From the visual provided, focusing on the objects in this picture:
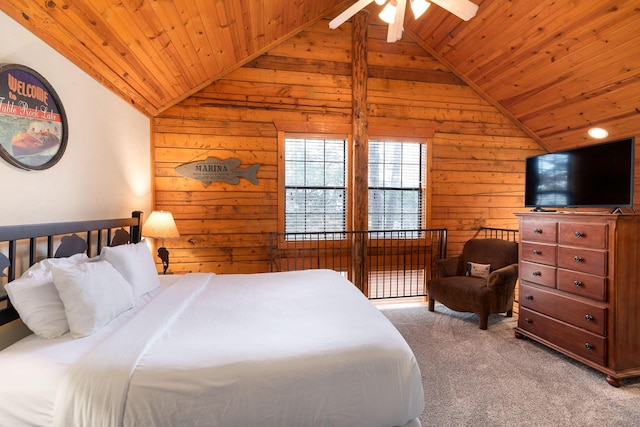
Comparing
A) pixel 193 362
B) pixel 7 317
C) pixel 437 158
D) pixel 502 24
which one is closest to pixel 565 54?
pixel 502 24

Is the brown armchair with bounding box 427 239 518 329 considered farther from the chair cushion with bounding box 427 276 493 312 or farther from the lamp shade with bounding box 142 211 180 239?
the lamp shade with bounding box 142 211 180 239

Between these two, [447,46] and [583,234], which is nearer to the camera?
[583,234]

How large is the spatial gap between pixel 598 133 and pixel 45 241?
607 centimetres

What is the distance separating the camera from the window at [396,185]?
4.36m

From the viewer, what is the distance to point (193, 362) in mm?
1197

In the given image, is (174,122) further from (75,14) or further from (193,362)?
(193,362)

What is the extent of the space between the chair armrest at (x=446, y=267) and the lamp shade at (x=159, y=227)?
127 inches

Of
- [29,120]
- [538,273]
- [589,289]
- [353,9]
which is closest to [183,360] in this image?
[29,120]

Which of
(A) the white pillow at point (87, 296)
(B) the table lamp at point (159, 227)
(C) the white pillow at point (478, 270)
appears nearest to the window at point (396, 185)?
(C) the white pillow at point (478, 270)

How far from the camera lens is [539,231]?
2.74 meters

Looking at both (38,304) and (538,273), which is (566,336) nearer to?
(538,273)

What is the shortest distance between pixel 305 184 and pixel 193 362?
3.16 metres

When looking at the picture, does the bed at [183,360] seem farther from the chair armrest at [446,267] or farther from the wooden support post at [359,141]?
the wooden support post at [359,141]

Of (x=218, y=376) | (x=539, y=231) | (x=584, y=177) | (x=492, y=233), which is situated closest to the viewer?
(x=218, y=376)
